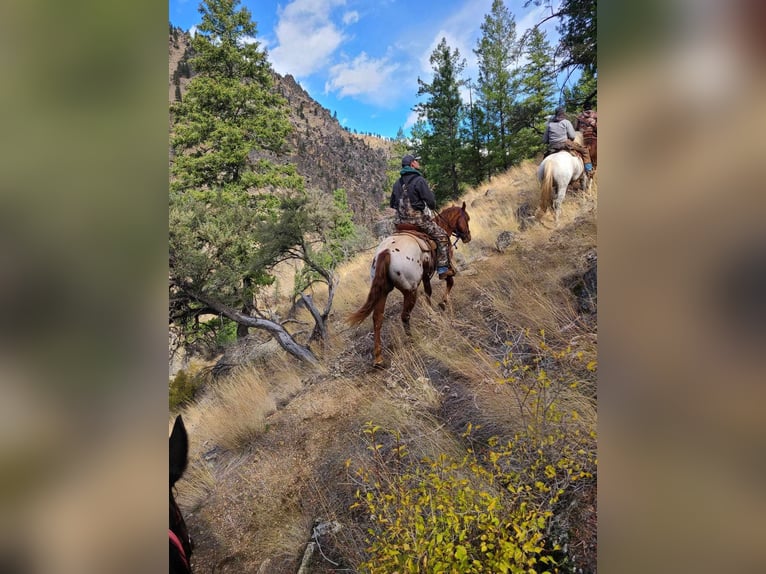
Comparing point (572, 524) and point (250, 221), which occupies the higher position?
point (250, 221)

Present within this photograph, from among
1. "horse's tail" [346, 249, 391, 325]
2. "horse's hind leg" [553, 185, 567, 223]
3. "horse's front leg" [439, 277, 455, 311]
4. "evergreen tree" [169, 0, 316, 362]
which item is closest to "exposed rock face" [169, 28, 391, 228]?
"evergreen tree" [169, 0, 316, 362]

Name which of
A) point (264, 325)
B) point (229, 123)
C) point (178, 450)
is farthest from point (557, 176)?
point (229, 123)

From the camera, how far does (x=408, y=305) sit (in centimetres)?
502

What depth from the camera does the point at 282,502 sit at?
3.14 meters

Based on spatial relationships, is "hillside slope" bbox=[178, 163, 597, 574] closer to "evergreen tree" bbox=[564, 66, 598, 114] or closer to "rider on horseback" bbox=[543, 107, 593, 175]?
"rider on horseback" bbox=[543, 107, 593, 175]

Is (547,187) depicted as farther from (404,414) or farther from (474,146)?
(474,146)

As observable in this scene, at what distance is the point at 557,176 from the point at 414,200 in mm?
3630

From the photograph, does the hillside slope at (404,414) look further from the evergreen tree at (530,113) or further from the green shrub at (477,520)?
the evergreen tree at (530,113)

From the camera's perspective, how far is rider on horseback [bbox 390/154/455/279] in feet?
16.8
